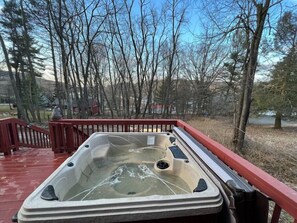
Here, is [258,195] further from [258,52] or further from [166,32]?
[166,32]

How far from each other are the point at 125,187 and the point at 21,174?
1.58 metres

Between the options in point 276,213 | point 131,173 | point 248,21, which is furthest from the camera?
point 248,21

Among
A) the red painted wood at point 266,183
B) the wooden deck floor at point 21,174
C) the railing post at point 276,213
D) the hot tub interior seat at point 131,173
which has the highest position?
the red painted wood at point 266,183

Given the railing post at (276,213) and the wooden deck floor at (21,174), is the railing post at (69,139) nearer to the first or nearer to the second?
the wooden deck floor at (21,174)

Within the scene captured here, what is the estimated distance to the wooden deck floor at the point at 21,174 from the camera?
189 cm

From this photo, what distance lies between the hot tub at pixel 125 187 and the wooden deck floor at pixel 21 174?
630mm

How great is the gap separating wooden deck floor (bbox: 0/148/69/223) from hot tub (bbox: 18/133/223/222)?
2.07ft

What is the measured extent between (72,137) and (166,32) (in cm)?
961

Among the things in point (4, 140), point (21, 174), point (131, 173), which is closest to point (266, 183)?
point (131, 173)

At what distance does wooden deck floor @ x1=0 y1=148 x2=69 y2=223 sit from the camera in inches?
74.5

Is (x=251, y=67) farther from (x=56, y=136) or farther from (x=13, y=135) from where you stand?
(x=13, y=135)

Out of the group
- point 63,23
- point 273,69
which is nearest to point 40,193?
point 63,23

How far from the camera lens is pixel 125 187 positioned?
2.19 meters

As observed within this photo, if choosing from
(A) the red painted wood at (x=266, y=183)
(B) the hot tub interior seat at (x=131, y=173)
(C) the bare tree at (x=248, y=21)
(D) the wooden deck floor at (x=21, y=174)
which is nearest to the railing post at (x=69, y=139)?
(D) the wooden deck floor at (x=21, y=174)
